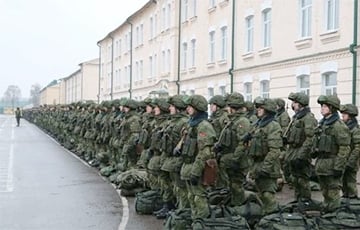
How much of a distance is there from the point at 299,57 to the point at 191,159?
470 inches

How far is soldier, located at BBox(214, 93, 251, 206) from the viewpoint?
388 inches

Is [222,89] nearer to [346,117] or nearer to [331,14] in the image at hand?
[331,14]

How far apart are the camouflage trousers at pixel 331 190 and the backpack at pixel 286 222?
37.0 inches

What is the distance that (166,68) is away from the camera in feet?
125

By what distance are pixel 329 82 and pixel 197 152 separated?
1078 cm

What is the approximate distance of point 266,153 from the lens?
9797mm

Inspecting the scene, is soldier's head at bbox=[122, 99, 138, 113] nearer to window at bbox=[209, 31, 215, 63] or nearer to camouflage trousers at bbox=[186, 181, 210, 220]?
camouflage trousers at bbox=[186, 181, 210, 220]

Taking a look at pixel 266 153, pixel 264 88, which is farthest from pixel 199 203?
pixel 264 88

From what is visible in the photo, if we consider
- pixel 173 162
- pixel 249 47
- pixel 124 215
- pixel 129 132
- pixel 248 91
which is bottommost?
pixel 124 215

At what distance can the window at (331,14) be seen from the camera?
18.1m

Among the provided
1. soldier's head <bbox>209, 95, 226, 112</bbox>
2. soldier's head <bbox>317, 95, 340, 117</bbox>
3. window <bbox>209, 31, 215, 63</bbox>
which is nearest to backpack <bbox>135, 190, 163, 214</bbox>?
soldier's head <bbox>209, 95, 226, 112</bbox>

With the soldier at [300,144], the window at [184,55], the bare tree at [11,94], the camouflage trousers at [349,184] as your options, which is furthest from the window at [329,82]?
the bare tree at [11,94]

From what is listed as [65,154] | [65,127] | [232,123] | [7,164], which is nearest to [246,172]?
[232,123]

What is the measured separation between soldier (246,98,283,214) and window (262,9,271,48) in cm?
1310
